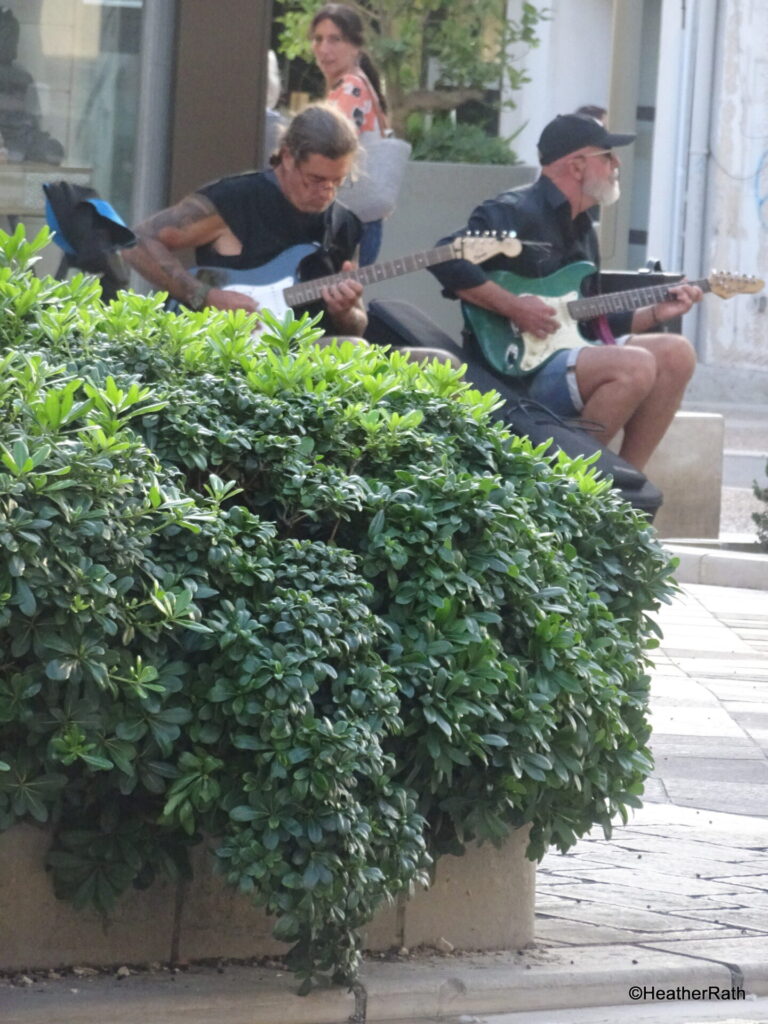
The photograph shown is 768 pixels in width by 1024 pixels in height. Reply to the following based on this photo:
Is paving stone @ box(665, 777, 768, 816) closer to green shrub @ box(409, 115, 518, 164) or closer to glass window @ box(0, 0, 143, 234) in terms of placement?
glass window @ box(0, 0, 143, 234)

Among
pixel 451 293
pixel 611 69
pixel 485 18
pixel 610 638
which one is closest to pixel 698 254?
pixel 611 69

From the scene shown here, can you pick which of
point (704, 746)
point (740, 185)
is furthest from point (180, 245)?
point (740, 185)

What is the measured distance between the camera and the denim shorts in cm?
902

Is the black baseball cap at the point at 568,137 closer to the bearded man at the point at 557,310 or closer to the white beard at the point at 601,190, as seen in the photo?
the bearded man at the point at 557,310

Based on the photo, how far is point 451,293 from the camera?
9164mm

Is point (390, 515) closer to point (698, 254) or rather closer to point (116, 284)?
point (116, 284)

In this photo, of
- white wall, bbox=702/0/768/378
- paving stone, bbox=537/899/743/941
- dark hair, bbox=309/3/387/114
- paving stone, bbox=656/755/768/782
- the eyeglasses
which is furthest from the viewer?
white wall, bbox=702/0/768/378

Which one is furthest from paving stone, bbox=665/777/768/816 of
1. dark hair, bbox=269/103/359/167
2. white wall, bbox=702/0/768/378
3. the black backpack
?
white wall, bbox=702/0/768/378

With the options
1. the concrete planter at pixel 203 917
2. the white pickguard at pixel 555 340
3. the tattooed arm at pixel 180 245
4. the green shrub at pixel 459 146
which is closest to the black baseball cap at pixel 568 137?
the white pickguard at pixel 555 340

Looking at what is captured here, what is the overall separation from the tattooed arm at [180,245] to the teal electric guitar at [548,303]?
1.55 metres

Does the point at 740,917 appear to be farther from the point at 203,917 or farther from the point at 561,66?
the point at 561,66

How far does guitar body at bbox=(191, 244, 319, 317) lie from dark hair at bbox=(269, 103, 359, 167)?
0.44m

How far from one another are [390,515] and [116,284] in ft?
11.8

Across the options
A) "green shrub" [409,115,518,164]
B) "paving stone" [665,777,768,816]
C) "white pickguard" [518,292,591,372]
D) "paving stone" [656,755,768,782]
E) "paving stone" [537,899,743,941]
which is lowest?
"paving stone" [537,899,743,941]
